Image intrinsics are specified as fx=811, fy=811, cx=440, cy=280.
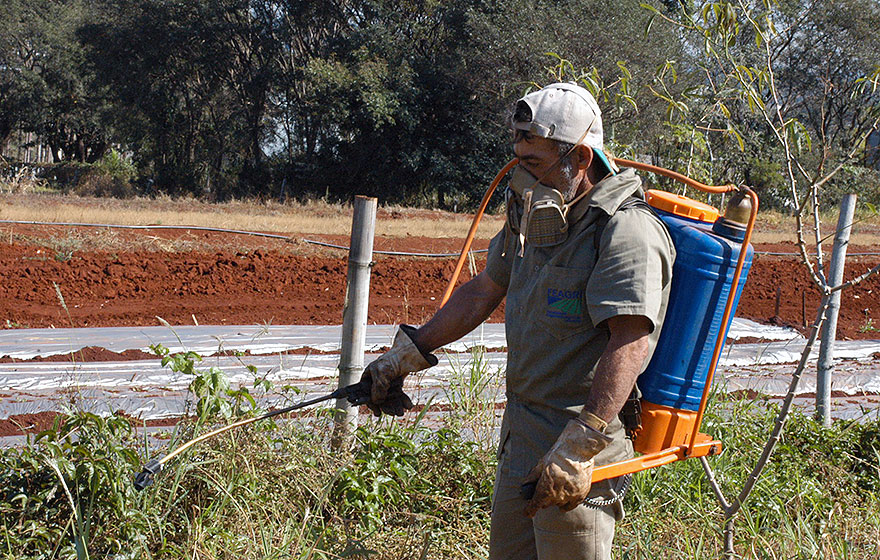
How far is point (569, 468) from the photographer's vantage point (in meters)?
1.91

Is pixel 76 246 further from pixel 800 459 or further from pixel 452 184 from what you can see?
pixel 452 184

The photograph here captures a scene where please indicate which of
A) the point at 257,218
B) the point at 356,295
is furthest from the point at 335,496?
the point at 257,218

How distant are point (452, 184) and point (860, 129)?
2183 centimetres

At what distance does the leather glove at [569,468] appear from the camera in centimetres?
190

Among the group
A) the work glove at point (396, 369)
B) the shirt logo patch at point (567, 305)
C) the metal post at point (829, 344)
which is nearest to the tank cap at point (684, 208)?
the shirt logo patch at point (567, 305)

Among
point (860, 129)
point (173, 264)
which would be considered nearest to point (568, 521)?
point (860, 129)

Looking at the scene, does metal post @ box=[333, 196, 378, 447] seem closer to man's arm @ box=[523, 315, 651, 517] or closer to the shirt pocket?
the shirt pocket

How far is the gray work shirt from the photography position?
196 cm

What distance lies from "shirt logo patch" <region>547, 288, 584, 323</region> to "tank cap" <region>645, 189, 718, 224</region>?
16.1 inches

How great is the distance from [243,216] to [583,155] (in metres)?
15.2

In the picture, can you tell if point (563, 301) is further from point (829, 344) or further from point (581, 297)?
point (829, 344)

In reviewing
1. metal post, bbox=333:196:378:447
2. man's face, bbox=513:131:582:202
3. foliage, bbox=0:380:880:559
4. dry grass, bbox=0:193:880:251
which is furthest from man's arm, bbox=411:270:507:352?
dry grass, bbox=0:193:880:251

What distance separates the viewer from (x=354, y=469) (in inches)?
128

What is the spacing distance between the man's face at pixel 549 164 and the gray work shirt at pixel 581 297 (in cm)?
7
